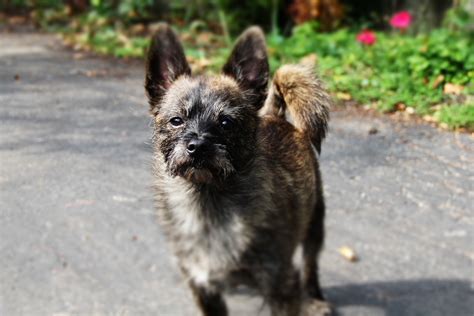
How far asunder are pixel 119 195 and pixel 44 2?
10513mm

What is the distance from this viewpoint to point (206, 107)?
3.26m

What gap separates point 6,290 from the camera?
12.6ft

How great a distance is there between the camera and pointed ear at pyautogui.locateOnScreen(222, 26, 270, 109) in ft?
11.5

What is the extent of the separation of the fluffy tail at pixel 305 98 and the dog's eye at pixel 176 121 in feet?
2.78

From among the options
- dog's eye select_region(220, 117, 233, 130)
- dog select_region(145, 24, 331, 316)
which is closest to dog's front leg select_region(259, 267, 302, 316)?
dog select_region(145, 24, 331, 316)

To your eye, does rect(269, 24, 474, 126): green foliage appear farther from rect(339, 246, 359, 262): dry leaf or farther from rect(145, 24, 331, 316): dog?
rect(145, 24, 331, 316): dog

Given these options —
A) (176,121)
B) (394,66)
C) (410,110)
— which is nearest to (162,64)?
(176,121)

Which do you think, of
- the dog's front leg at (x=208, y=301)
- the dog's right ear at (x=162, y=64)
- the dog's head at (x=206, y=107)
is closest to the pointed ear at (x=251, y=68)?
the dog's head at (x=206, y=107)

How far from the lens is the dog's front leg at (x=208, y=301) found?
346cm

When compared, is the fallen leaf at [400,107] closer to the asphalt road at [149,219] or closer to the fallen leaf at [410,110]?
the fallen leaf at [410,110]

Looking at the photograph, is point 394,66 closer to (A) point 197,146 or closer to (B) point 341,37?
(B) point 341,37

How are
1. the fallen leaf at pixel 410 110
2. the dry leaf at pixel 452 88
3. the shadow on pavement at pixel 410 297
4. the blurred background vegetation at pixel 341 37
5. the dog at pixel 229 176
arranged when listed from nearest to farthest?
1. the dog at pixel 229 176
2. the shadow on pavement at pixel 410 297
3. the fallen leaf at pixel 410 110
4. the dry leaf at pixel 452 88
5. the blurred background vegetation at pixel 341 37

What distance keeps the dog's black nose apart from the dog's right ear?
0.50 metres

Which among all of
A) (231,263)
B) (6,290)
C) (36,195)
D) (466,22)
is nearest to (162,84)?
(231,263)
